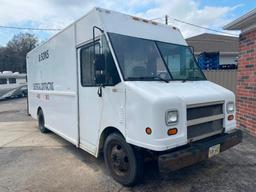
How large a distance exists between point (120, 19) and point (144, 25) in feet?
1.71

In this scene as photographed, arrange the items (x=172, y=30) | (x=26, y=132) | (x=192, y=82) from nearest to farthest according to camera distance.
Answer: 1. (x=192, y=82)
2. (x=172, y=30)
3. (x=26, y=132)

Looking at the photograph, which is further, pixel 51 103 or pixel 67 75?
pixel 51 103

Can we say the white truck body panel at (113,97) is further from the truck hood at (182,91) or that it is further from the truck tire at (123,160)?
the truck tire at (123,160)

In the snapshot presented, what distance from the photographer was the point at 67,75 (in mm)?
5137

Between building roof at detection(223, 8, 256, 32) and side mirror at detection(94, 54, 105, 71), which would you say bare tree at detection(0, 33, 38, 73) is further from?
side mirror at detection(94, 54, 105, 71)

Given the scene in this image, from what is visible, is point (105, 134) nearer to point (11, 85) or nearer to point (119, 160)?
point (119, 160)

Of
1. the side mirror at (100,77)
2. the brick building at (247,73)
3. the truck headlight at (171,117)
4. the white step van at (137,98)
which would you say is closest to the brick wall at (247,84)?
the brick building at (247,73)

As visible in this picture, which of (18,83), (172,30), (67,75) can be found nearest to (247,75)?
(172,30)

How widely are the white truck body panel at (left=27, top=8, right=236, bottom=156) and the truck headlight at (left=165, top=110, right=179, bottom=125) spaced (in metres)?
0.07

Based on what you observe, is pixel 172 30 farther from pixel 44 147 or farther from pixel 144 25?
pixel 44 147

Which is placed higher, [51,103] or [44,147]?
[51,103]

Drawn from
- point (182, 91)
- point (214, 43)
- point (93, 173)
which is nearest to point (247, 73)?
point (182, 91)

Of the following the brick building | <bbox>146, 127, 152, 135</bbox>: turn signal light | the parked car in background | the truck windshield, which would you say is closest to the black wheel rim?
<bbox>146, 127, 152, 135</bbox>: turn signal light

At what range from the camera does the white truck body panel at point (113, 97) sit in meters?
3.04
